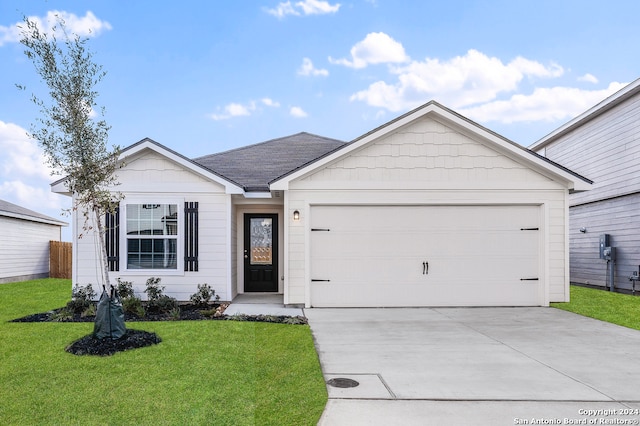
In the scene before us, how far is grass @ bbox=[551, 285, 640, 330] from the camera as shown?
27.1 feet

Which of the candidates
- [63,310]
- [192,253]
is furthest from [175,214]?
[63,310]

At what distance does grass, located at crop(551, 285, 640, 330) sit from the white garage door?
0.96 m

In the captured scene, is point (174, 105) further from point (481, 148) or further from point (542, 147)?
point (542, 147)

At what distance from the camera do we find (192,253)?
9547 mm

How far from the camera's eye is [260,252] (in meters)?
11.4

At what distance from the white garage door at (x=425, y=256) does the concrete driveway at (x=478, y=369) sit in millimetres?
1245

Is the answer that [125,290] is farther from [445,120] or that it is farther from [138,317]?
[445,120]

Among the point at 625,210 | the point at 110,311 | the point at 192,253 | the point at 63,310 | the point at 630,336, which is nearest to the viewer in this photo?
the point at 110,311

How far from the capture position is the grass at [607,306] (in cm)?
826

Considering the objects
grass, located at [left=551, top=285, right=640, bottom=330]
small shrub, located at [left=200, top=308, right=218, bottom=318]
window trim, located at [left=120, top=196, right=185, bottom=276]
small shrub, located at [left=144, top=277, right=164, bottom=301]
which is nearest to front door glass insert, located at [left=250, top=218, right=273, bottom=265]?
window trim, located at [left=120, top=196, right=185, bottom=276]

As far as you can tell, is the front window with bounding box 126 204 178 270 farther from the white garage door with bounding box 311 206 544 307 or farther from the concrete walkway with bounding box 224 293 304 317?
the white garage door with bounding box 311 206 544 307

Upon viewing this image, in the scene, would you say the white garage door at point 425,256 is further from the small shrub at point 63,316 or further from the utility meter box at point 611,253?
the utility meter box at point 611,253

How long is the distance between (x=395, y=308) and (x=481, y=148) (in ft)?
13.0

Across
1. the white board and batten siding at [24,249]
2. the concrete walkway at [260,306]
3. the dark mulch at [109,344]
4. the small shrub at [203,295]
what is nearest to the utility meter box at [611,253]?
the concrete walkway at [260,306]
